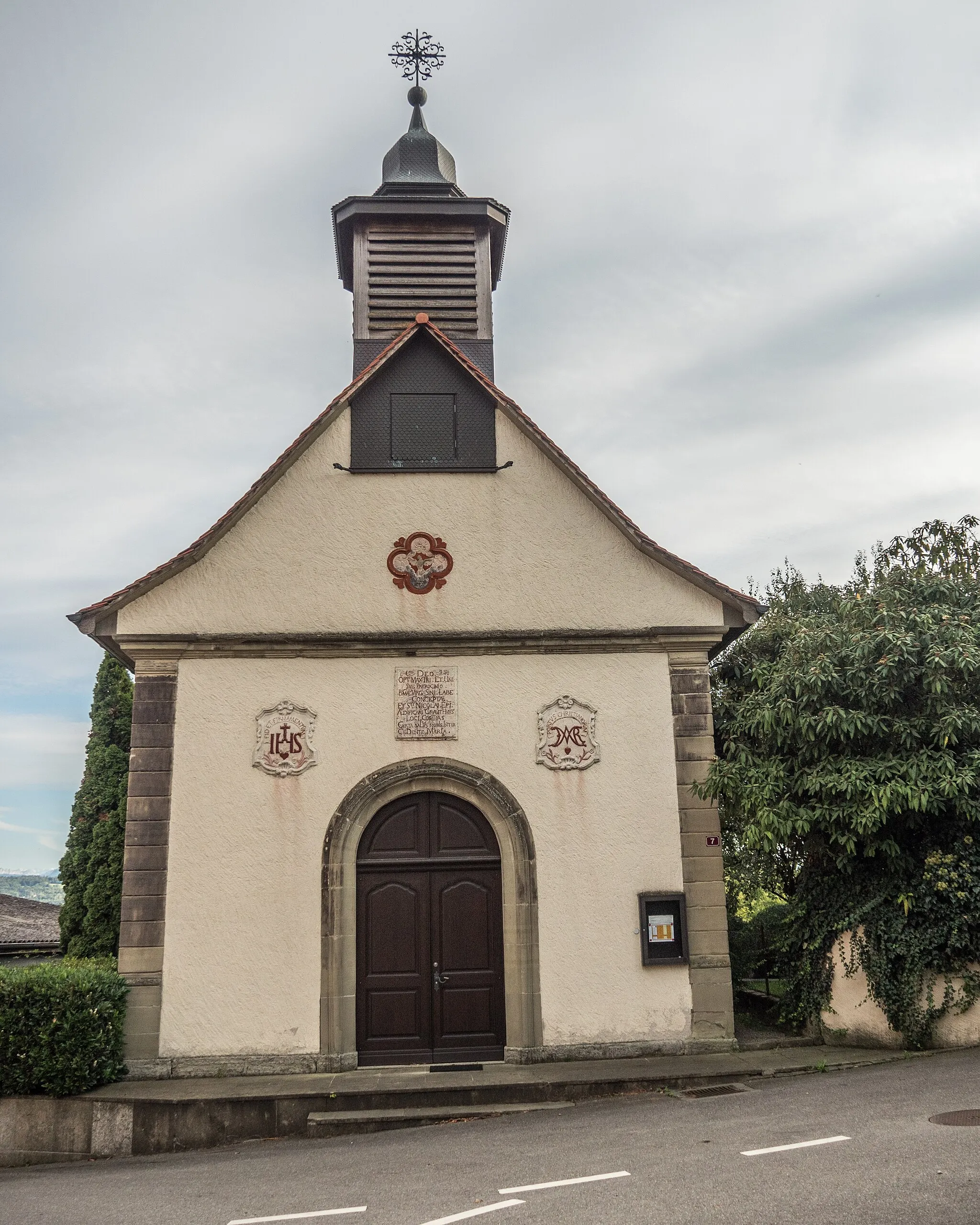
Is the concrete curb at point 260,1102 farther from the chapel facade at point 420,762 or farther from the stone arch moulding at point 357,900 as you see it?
the chapel facade at point 420,762

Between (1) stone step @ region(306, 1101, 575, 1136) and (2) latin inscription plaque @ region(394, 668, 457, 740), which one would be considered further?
(2) latin inscription plaque @ region(394, 668, 457, 740)

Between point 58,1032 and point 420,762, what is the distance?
439 centimetres

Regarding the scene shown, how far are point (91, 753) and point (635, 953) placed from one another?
876 cm

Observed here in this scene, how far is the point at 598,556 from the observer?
11.8 metres

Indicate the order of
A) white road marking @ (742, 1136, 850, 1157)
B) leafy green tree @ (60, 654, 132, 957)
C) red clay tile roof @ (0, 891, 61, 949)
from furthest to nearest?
red clay tile roof @ (0, 891, 61, 949), leafy green tree @ (60, 654, 132, 957), white road marking @ (742, 1136, 850, 1157)

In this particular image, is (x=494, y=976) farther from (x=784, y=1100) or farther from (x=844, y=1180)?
(x=844, y=1180)

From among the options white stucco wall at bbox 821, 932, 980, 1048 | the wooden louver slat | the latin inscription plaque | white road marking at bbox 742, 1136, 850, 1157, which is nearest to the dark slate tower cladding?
the wooden louver slat

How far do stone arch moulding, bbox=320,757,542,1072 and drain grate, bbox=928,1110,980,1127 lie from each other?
419 cm

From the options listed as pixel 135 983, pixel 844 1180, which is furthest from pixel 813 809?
pixel 135 983

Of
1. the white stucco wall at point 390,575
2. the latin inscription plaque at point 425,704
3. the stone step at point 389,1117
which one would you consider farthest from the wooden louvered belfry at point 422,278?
the stone step at point 389,1117

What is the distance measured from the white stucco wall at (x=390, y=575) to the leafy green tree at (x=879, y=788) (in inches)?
61.2

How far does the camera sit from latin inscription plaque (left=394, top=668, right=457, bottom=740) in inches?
440

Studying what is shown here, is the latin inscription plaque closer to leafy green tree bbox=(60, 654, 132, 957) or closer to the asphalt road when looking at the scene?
the asphalt road

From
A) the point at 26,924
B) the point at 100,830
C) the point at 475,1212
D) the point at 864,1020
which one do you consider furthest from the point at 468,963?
the point at 26,924
